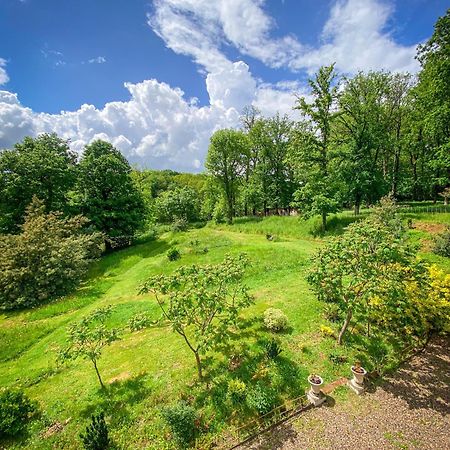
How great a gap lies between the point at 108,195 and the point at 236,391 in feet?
107

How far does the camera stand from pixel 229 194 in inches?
1752

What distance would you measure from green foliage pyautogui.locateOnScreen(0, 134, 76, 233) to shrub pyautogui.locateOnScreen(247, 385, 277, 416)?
2939cm

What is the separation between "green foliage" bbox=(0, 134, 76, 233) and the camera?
29.0m

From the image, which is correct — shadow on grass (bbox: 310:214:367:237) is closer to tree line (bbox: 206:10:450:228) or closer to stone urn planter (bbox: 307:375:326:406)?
tree line (bbox: 206:10:450:228)

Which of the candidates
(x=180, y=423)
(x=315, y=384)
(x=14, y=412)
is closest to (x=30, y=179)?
(x=14, y=412)

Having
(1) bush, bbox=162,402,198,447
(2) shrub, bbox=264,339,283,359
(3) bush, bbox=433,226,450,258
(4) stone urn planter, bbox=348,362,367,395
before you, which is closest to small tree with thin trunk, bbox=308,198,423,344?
(4) stone urn planter, bbox=348,362,367,395

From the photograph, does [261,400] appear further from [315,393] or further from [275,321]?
[275,321]

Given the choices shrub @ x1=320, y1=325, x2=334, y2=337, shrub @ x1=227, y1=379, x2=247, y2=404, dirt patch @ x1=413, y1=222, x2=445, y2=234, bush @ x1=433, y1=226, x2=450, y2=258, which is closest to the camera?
shrub @ x1=227, y1=379, x2=247, y2=404

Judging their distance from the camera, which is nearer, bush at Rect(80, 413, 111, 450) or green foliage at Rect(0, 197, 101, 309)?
bush at Rect(80, 413, 111, 450)

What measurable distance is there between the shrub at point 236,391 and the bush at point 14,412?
24.4 feet

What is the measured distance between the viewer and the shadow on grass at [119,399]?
29.9 feet

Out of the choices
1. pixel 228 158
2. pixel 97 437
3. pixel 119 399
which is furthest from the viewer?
pixel 228 158

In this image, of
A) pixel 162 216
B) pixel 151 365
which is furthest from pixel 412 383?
pixel 162 216

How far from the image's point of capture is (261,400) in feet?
29.0
